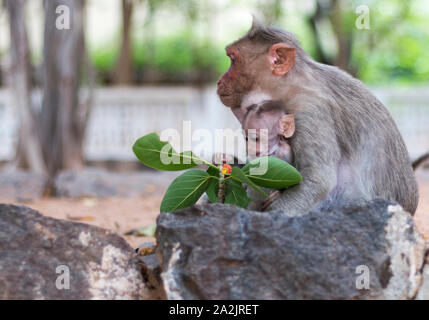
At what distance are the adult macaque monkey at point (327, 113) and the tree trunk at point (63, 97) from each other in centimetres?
560

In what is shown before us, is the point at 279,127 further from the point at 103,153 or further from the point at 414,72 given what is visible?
the point at 414,72

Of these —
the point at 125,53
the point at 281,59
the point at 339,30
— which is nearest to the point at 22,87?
the point at 125,53

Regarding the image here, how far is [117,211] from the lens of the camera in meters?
6.39

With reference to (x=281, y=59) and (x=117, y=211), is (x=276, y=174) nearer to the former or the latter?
(x=281, y=59)

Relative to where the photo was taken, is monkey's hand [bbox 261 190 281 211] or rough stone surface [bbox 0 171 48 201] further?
rough stone surface [bbox 0 171 48 201]

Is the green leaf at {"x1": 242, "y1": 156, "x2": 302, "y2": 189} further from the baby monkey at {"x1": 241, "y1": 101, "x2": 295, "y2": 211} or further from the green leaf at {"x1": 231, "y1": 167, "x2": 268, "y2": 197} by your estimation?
the baby monkey at {"x1": 241, "y1": 101, "x2": 295, "y2": 211}

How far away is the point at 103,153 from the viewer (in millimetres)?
12859

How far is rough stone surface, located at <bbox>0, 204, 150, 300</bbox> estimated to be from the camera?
2.54 metres

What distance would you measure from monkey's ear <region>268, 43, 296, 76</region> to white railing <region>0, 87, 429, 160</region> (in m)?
9.35

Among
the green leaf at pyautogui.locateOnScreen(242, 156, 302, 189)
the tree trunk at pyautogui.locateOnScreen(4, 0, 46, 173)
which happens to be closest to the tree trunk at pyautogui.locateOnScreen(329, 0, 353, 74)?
the tree trunk at pyautogui.locateOnScreen(4, 0, 46, 173)

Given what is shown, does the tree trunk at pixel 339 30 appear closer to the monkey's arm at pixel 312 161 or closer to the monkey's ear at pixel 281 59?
the monkey's ear at pixel 281 59

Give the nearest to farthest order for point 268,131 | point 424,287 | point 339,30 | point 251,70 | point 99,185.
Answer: point 424,287 < point 268,131 < point 251,70 < point 99,185 < point 339,30

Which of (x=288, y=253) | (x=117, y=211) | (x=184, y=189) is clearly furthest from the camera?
(x=117, y=211)

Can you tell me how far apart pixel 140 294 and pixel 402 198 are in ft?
5.12
